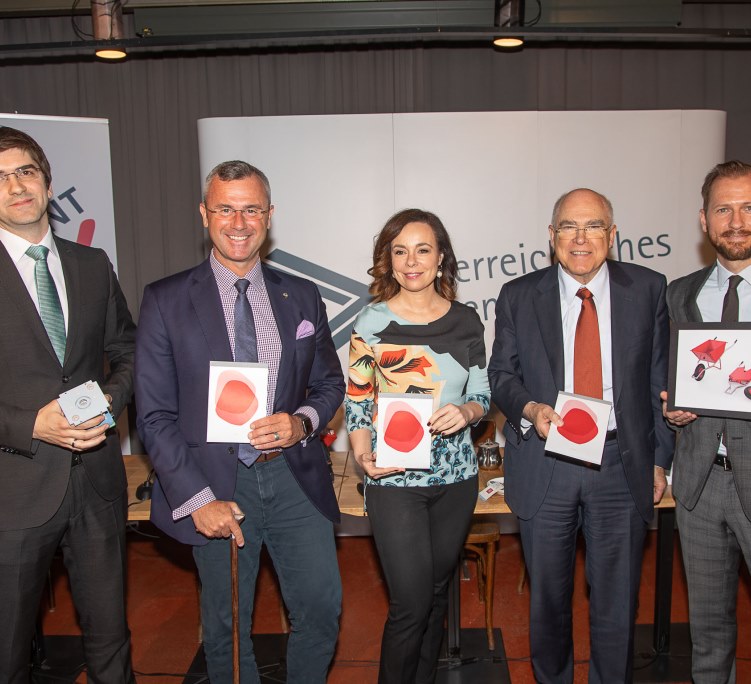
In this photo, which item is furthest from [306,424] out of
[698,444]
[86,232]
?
[86,232]

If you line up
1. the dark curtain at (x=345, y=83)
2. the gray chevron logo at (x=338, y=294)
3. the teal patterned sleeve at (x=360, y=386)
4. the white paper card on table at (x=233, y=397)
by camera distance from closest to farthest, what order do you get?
1. the white paper card on table at (x=233, y=397)
2. the teal patterned sleeve at (x=360, y=386)
3. the gray chevron logo at (x=338, y=294)
4. the dark curtain at (x=345, y=83)

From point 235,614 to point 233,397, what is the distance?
0.78 metres

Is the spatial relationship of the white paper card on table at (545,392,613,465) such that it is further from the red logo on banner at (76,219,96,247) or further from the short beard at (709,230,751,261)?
the red logo on banner at (76,219,96,247)

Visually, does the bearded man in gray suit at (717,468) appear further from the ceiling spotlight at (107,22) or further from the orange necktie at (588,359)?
the ceiling spotlight at (107,22)

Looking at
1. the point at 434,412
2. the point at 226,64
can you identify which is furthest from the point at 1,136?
the point at 226,64

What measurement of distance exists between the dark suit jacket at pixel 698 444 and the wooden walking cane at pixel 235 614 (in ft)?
5.66

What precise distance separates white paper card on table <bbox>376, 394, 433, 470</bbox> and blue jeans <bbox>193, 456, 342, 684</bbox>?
37 centimetres

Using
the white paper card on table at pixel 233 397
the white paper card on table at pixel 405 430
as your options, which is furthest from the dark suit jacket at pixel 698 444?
the white paper card on table at pixel 233 397

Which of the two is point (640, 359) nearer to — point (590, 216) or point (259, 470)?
point (590, 216)

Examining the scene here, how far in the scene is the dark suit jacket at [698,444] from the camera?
2.59 metres

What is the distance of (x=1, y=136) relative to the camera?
241 centimetres

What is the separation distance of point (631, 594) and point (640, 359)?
916 mm

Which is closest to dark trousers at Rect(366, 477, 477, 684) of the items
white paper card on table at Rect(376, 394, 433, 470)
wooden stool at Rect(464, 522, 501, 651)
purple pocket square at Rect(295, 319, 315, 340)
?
white paper card on table at Rect(376, 394, 433, 470)

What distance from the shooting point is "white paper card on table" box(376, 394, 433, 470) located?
2535 mm
